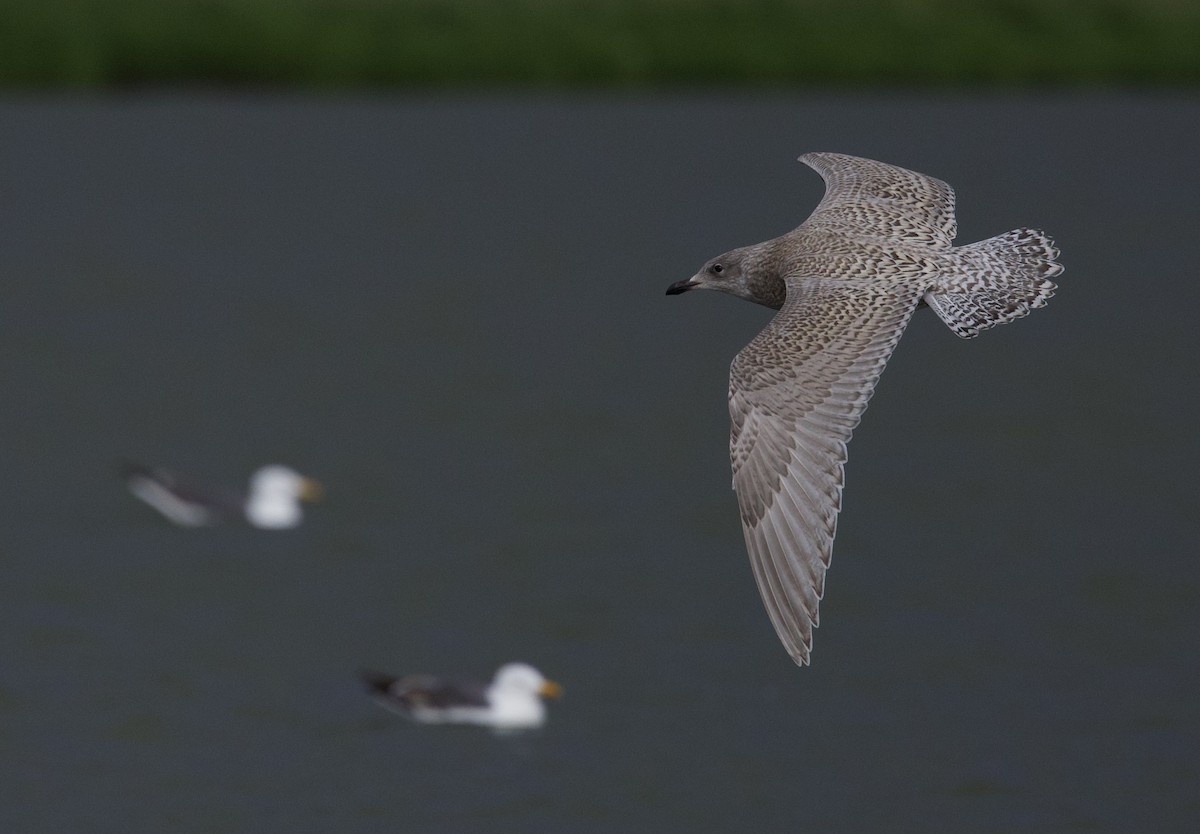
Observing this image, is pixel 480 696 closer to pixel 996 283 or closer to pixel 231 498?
pixel 231 498

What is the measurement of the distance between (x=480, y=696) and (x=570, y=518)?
5682 mm

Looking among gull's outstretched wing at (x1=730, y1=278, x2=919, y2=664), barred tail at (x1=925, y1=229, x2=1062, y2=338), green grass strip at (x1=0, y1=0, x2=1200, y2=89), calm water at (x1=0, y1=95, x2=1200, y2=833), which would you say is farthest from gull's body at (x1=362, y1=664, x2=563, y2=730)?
green grass strip at (x1=0, y1=0, x2=1200, y2=89)

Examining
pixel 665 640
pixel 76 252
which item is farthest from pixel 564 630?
pixel 76 252

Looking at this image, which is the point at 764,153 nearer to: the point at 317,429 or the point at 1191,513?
the point at 317,429

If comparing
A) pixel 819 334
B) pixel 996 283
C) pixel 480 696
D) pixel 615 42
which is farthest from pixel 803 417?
pixel 615 42

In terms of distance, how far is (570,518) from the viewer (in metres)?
24.3

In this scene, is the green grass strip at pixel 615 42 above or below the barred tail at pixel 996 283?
above

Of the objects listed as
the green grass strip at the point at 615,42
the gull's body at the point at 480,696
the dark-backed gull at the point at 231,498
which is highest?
the green grass strip at the point at 615,42

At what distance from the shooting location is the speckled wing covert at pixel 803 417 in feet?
24.4

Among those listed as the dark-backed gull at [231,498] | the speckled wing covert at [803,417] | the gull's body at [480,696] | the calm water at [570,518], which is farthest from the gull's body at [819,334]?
the dark-backed gull at [231,498]

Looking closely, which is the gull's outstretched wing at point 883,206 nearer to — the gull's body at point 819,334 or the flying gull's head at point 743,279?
the gull's body at point 819,334

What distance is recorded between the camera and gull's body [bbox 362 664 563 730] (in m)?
18.6

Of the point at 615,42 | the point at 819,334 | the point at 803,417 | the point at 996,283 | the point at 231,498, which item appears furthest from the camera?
the point at 615,42

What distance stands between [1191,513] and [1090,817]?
870cm
